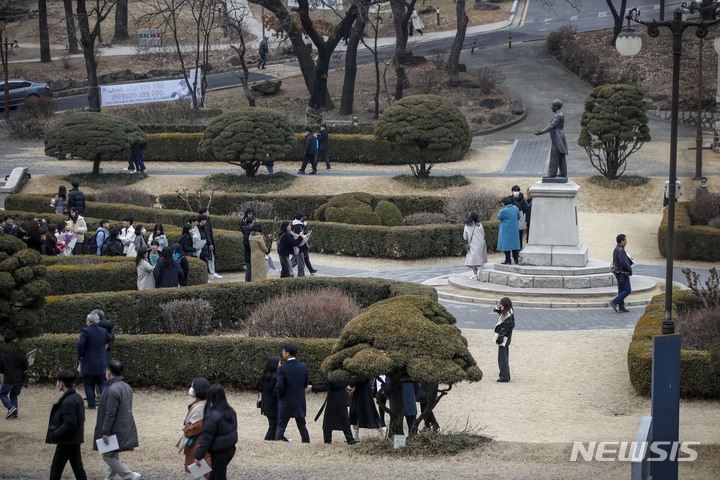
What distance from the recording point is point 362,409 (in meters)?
9.75

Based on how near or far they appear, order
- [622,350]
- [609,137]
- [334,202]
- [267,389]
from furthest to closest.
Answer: [609,137] < [334,202] < [622,350] < [267,389]

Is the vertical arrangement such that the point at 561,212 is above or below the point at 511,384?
above

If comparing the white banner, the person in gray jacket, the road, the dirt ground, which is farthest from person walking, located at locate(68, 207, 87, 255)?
the road

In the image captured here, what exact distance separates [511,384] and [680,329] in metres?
2.63

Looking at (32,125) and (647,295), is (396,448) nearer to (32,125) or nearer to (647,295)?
(647,295)

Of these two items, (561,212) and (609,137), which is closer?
(561,212)

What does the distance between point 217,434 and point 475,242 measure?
10.8m

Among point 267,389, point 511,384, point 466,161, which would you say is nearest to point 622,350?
point 511,384

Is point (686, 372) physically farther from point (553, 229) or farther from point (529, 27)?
point (529, 27)

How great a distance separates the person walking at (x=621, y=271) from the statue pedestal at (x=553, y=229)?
1.83 m

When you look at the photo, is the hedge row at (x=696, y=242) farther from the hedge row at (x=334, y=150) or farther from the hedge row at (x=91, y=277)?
the hedge row at (x=91, y=277)

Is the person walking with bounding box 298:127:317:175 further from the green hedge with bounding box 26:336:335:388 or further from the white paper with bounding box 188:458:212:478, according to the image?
the white paper with bounding box 188:458:212:478

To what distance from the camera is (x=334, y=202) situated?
23.5 metres

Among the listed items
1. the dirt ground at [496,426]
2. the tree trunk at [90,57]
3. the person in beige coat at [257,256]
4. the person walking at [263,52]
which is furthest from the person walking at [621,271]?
the person walking at [263,52]
